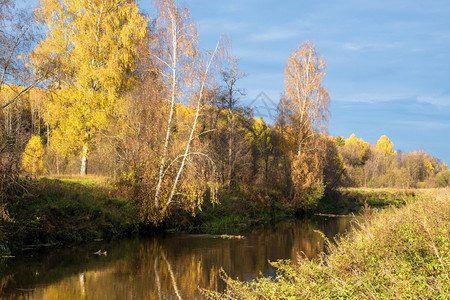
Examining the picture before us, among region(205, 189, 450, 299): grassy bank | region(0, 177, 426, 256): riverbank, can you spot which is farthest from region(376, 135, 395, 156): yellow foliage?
region(205, 189, 450, 299): grassy bank

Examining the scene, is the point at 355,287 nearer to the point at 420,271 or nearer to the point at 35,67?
the point at 420,271

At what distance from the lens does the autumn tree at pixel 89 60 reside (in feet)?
72.8

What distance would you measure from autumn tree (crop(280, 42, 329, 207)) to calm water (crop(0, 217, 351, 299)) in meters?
12.2

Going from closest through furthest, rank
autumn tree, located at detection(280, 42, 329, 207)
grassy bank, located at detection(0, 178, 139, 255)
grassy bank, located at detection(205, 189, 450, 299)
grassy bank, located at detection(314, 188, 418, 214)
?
grassy bank, located at detection(205, 189, 450, 299)
grassy bank, located at detection(0, 178, 139, 255)
autumn tree, located at detection(280, 42, 329, 207)
grassy bank, located at detection(314, 188, 418, 214)

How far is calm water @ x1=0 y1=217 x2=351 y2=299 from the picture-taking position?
30.2 ft

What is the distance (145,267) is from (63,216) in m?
5.38

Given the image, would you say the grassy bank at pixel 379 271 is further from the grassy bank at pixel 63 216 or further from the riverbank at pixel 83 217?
the grassy bank at pixel 63 216

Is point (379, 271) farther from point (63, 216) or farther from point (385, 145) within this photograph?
point (385, 145)

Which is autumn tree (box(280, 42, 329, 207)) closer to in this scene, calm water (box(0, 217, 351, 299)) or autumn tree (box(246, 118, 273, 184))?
autumn tree (box(246, 118, 273, 184))

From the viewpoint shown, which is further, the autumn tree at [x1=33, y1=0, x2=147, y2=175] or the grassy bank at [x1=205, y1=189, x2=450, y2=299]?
the autumn tree at [x1=33, y1=0, x2=147, y2=175]

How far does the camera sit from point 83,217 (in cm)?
1594

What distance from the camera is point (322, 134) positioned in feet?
101

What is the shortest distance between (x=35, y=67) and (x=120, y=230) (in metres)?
7.09

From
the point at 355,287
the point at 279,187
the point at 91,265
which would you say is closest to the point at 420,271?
the point at 355,287
